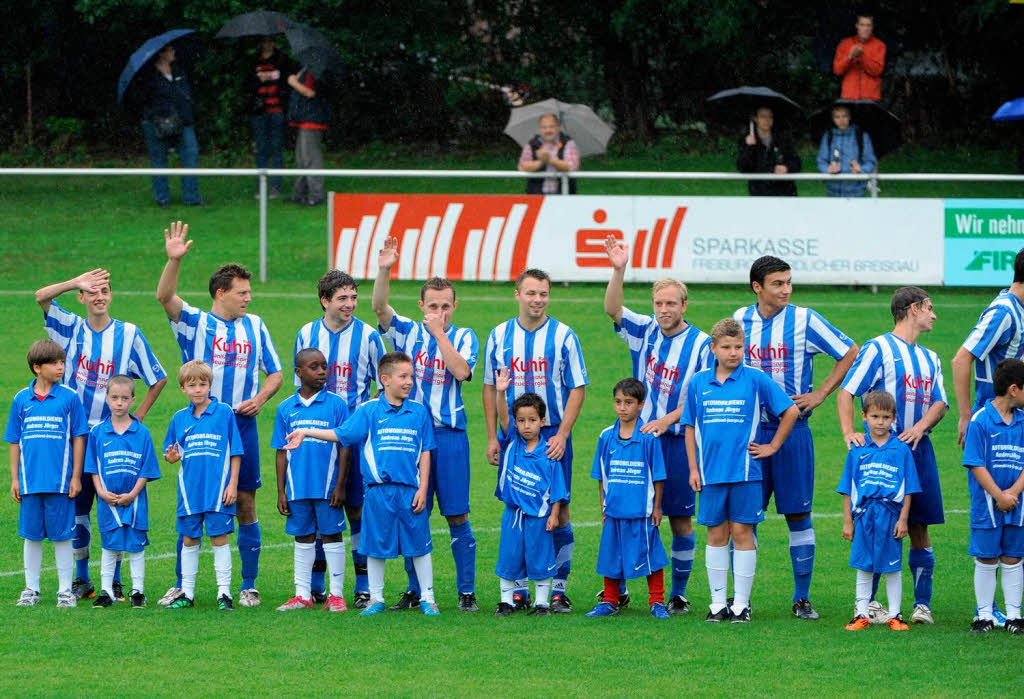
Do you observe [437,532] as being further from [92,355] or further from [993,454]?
[993,454]

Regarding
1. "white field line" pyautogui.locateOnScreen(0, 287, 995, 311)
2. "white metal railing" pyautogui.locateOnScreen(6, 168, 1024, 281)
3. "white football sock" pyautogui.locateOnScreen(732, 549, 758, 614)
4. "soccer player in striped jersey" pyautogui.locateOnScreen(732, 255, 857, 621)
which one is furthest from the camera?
"white metal railing" pyautogui.locateOnScreen(6, 168, 1024, 281)

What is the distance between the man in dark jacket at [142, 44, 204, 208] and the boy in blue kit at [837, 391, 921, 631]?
13.6 m

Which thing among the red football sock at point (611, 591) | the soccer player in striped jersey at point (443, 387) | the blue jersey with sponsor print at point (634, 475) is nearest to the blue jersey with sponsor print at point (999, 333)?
the blue jersey with sponsor print at point (634, 475)

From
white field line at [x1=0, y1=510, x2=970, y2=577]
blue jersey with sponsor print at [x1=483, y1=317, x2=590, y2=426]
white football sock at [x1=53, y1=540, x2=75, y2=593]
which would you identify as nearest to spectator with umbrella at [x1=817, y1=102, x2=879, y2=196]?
white field line at [x1=0, y1=510, x2=970, y2=577]

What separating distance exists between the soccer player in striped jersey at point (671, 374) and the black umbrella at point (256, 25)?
1347cm

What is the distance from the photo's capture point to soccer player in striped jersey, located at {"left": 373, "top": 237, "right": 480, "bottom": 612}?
8953 millimetres

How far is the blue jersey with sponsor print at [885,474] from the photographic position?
334 inches

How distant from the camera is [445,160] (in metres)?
25.5

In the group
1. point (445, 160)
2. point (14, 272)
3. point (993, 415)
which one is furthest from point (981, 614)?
point (445, 160)

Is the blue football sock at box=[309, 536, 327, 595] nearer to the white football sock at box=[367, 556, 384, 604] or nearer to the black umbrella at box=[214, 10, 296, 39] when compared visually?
the white football sock at box=[367, 556, 384, 604]

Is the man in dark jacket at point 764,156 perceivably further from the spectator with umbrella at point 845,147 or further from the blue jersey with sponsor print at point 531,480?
the blue jersey with sponsor print at point 531,480

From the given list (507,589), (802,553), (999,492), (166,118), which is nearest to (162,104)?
(166,118)

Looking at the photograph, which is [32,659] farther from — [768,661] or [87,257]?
[87,257]

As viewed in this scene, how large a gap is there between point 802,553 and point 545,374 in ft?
5.73
